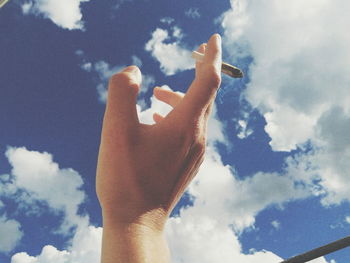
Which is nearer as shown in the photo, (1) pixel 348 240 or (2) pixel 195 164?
(1) pixel 348 240

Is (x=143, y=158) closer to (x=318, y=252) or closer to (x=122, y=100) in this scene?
(x=122, y=100)

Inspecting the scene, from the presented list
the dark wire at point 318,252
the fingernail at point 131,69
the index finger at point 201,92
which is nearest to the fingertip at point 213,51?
the index finger at point 201,92

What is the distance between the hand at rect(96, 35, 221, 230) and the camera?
5.66ft

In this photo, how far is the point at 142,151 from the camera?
1.78 metres

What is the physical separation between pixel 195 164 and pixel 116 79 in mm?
670

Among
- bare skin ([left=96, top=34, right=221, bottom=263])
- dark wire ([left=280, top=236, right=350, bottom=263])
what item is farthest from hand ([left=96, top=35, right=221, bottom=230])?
dark wire ([left=280, top=236, right=350, bottom=263])

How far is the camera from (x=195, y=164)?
81.4 inches

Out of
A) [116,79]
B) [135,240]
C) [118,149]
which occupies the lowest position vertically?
[135,240]

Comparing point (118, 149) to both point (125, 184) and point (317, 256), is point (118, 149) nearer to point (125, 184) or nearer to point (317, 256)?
point (125, 184)

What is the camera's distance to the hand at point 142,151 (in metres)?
1.73

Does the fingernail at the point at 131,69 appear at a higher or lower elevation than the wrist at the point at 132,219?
higher

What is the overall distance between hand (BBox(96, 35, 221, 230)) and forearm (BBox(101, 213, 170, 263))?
0.12 feet

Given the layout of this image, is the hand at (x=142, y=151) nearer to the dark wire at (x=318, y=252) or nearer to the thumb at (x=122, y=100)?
the thumb at (x=122, y=100)

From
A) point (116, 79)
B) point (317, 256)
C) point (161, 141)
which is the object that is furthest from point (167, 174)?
point (317, 256)
